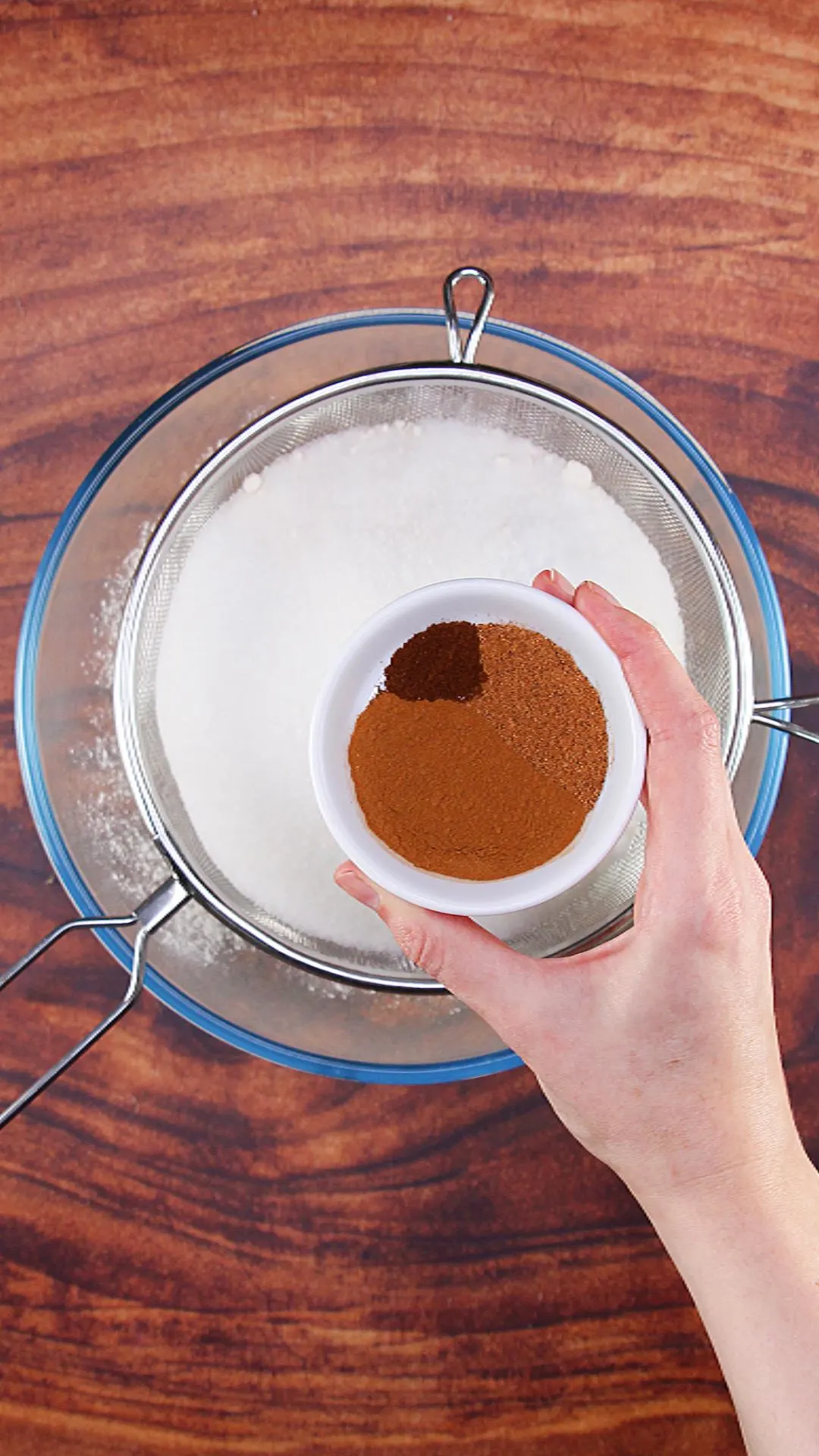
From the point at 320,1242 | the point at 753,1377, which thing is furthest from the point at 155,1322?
the point at 753,1377

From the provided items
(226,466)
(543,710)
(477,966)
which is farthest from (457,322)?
(477,966)

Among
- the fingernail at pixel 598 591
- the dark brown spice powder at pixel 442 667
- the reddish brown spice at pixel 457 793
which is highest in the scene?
the fingernail at pixel 598 591

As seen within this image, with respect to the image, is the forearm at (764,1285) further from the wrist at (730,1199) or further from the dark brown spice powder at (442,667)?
the dark brown spice powder at (442,667)

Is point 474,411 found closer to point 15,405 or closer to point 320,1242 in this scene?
point 15,405

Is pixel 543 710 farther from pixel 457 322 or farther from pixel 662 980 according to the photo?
pixel 457 322

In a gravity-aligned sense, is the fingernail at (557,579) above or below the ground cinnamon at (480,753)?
above

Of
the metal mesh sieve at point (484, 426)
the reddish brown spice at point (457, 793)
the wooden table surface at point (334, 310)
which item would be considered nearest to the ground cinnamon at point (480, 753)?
the reddish brown spice at point (457, 793)
